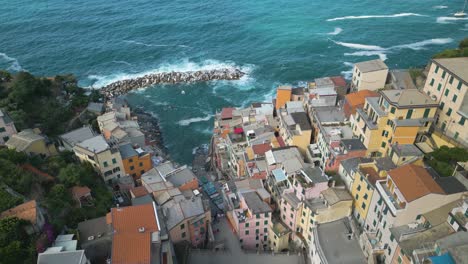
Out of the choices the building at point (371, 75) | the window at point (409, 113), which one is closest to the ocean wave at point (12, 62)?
the building at point (371, 75)

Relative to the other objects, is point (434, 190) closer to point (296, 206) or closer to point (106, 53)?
point (296, 206)

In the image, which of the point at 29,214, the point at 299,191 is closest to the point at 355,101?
the point at 299,191

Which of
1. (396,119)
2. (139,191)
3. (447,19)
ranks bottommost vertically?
(139,191)

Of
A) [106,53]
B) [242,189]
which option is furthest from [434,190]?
[106,53]

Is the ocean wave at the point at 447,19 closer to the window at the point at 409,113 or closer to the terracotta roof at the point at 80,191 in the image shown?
the window at the point at 409,113

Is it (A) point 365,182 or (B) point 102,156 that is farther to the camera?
(B) point 102,156

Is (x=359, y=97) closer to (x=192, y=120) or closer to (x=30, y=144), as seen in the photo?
(x=192, y=120)

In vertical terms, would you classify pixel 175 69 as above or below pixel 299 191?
below
